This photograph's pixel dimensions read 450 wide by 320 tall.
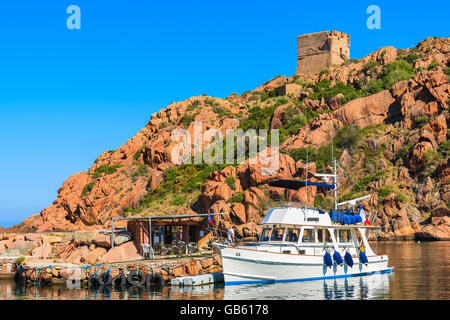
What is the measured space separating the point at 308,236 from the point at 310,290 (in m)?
4.62

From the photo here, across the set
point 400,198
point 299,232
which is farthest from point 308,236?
point 400,198

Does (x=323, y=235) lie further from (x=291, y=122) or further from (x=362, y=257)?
(x=291, y=122)

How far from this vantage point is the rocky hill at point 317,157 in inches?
2608

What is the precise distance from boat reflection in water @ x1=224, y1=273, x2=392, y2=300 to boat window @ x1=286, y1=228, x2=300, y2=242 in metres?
2.56

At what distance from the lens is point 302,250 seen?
32.8 meters

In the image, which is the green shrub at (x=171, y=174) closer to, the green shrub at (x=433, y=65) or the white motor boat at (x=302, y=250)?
the green shrub at (x=433, y=65)

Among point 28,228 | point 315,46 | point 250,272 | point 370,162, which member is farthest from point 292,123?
point 250,272

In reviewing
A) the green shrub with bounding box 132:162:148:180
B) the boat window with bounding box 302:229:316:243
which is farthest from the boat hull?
the green shrub with bounding box 132:162:148:180

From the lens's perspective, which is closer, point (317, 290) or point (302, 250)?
point (317, 290)

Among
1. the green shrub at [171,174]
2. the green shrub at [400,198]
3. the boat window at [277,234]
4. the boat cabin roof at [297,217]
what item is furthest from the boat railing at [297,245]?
the green shrub at [171,174]

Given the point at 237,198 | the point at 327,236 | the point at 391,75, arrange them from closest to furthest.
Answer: the point at 327,236
the point at 237,198
the point at 391,75

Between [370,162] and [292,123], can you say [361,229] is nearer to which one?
[370,162]

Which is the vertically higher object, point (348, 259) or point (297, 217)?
point (297, 217)
